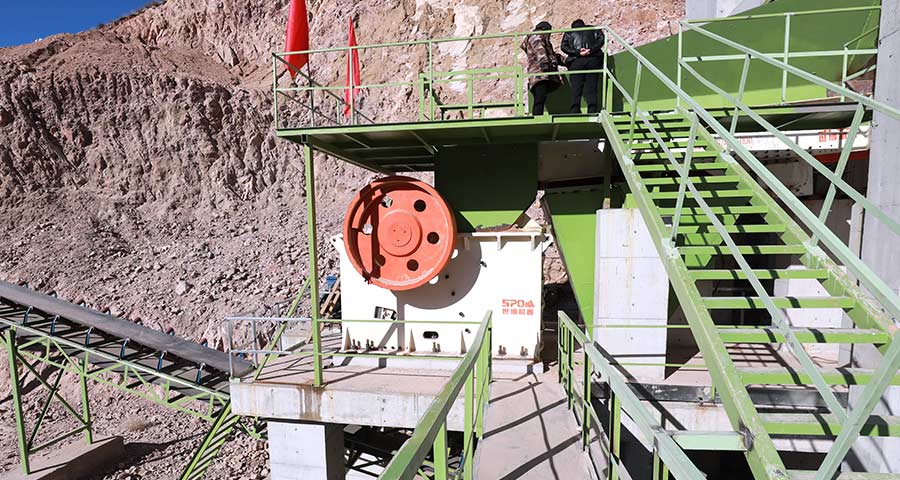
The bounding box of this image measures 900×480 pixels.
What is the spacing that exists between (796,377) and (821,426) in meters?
0.34

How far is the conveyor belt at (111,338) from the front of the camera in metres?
8.67

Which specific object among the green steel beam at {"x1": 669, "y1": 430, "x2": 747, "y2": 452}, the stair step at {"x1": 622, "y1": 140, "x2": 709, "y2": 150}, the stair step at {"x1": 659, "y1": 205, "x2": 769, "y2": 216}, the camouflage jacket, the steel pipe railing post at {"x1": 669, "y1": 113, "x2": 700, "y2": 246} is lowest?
the green steel beam at {"x1": 669, "y1": 430, "x2": 747, "y2": 452}

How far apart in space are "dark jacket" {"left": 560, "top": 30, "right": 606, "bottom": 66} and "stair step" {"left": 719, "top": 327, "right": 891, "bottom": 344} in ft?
14.1

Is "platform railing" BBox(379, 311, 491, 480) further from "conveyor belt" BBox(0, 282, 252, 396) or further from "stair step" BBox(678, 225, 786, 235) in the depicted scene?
"conveyor belt" BBox(0, 282, 252, 396)

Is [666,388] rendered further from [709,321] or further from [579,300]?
[709,321]

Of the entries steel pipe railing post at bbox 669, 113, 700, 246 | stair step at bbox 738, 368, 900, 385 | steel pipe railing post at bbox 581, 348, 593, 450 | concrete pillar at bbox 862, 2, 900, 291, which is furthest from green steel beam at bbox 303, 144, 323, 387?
concrete pillar at bbox 862, 2, 900, 291

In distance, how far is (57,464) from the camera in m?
8.97

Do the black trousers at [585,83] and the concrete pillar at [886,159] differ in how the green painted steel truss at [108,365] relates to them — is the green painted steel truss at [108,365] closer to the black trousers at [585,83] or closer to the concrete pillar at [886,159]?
the black trousers at [585,83]

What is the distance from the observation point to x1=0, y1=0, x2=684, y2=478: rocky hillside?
625 inches

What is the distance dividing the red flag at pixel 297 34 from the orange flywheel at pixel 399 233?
199 cm

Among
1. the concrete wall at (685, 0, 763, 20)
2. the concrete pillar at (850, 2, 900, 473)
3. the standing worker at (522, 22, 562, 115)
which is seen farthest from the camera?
the concrete wall at (685, 0, 763, 20)

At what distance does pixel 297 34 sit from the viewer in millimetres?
6273

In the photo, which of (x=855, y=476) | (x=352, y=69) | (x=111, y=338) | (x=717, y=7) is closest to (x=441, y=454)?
(x=855, y=476)

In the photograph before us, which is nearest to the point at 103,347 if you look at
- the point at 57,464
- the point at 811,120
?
the point at 57,464
